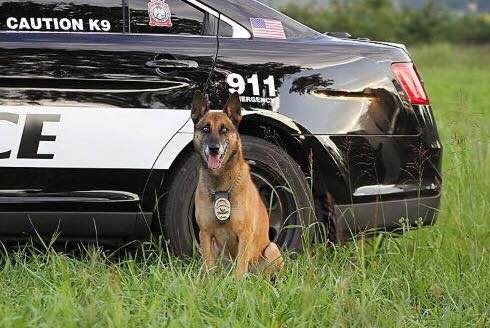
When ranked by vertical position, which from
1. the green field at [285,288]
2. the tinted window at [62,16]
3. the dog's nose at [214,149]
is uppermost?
the tinted window at [62,16]

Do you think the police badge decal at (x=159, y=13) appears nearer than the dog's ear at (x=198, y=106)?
No

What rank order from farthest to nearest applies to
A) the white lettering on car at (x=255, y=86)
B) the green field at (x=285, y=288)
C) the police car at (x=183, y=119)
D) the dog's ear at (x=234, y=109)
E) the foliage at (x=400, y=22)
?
the foliage at (x=400, y=22) → the white lettering on car at (x=255, y=86) → the police car at (x=183, y=119) → the dog's ear at (x=234, y=109) → the green field at (x=285, y=288)

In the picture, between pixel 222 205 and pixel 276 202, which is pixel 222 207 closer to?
pixel 222 205

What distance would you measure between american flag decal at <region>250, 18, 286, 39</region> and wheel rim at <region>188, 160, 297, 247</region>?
64 centimetres

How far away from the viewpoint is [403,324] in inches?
159

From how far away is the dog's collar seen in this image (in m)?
4.70

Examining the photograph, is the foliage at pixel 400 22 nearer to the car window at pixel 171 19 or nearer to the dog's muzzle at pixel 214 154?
the car window at pixel 171 19

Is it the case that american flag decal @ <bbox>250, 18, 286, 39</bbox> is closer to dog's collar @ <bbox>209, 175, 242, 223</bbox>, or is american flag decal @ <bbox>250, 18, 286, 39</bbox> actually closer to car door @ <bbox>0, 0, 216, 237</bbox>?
car door @ <bbox>0, 0, 216, 237</bbox>

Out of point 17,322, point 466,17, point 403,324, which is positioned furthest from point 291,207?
point 466,17

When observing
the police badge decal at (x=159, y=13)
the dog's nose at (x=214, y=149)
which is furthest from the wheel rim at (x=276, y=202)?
the police badge decal at (x=159, y=13)

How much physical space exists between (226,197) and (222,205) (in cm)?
5

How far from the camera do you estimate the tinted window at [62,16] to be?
4.89 metres

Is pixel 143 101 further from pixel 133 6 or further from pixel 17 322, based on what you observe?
pixel 17 322

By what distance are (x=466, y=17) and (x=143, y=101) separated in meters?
46.4
